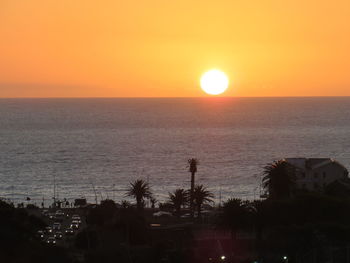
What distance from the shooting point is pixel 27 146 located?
159000mm

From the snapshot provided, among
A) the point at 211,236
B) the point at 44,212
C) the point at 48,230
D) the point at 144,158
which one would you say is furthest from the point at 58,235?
the point at 144,158

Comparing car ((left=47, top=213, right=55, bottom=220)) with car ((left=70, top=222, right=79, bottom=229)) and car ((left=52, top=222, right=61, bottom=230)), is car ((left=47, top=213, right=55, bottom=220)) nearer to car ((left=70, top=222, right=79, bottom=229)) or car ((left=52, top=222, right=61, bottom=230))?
car ((left=52, top=222, right=61, bottom=230))

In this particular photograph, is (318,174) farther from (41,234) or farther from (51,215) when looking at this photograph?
(41,234)

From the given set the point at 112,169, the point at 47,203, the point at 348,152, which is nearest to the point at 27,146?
the point at 112,169

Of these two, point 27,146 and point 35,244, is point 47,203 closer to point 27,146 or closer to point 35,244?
point 35,244

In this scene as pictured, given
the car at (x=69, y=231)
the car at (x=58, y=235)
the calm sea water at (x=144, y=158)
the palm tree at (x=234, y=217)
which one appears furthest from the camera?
the calm sea water at (x=144, y=158)

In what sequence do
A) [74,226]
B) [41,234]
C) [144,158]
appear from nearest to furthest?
[41,234]
[74,226]
[144,158]

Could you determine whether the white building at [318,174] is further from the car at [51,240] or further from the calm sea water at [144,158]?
the car at [51,240]

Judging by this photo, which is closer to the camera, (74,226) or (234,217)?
(234,217)

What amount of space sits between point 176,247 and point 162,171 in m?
70.3

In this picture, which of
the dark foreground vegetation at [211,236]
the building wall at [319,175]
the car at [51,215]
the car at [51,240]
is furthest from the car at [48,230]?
the building wall at [319,175]

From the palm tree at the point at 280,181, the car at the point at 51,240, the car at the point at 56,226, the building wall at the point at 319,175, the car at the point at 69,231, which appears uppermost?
the building wall at the point at 319,175

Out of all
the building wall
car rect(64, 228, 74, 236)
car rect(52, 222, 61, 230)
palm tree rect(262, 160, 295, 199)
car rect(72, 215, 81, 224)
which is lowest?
car rect(64, 228, 74, 236)

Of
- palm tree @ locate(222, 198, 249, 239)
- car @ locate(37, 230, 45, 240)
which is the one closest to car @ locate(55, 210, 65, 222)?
car @ locate(37, 230, 45, 240)
